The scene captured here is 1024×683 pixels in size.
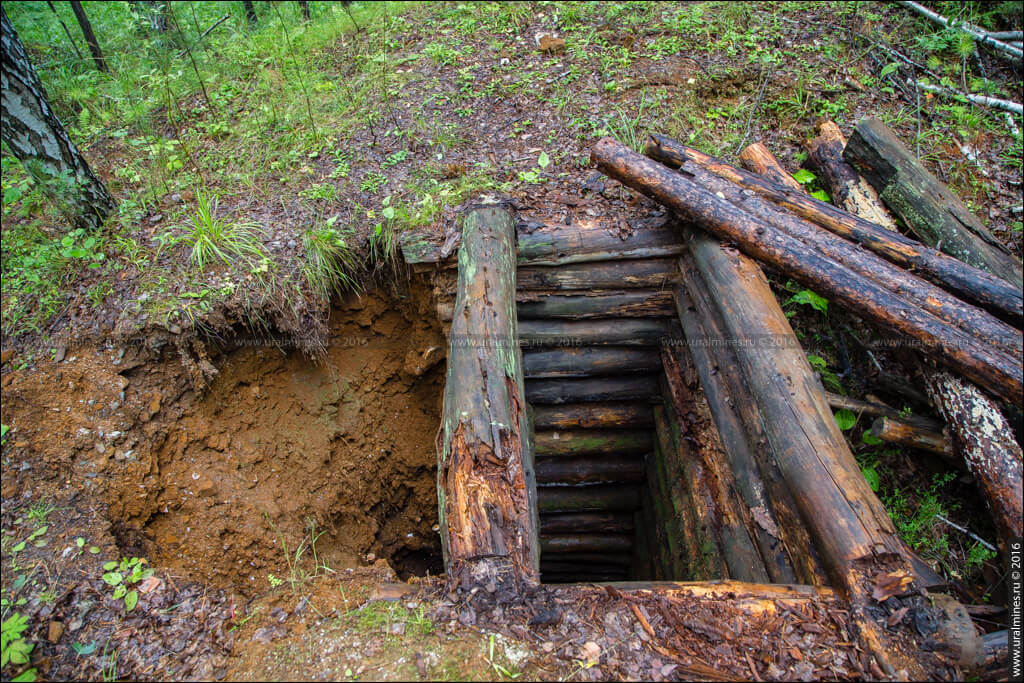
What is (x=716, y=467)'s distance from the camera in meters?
3.23

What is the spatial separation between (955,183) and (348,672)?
5485mm

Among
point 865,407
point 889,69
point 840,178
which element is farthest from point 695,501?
point 889,69

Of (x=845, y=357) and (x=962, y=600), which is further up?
(x=845, y=357)

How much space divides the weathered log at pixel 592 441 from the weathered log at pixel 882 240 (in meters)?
2.13

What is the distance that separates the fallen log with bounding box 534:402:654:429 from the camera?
445 centimetres

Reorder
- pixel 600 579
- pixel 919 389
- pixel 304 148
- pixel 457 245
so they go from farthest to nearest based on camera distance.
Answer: pixel 600 579 → pixel 304 148 → pixel 457 245 → pixel 919 389

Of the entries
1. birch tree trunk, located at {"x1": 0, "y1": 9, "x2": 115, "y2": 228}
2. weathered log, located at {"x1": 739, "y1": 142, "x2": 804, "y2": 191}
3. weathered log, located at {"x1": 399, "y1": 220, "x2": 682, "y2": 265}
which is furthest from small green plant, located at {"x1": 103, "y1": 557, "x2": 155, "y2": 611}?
weathered log, located at {"x1": 739, "y1": 142, "x2": 804, "y2": 191}

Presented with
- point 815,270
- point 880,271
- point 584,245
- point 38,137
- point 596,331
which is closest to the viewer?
point 880,271

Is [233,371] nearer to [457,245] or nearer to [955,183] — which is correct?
[457,245]

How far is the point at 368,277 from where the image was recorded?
415cm

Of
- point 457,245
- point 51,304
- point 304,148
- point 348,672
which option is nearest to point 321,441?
point 457,245

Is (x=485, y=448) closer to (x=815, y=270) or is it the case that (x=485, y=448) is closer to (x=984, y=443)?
(x=815, y=270)

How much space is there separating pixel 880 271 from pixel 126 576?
13.7 ft

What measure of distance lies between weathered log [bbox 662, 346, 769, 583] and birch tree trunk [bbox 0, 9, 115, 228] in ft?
15.1
